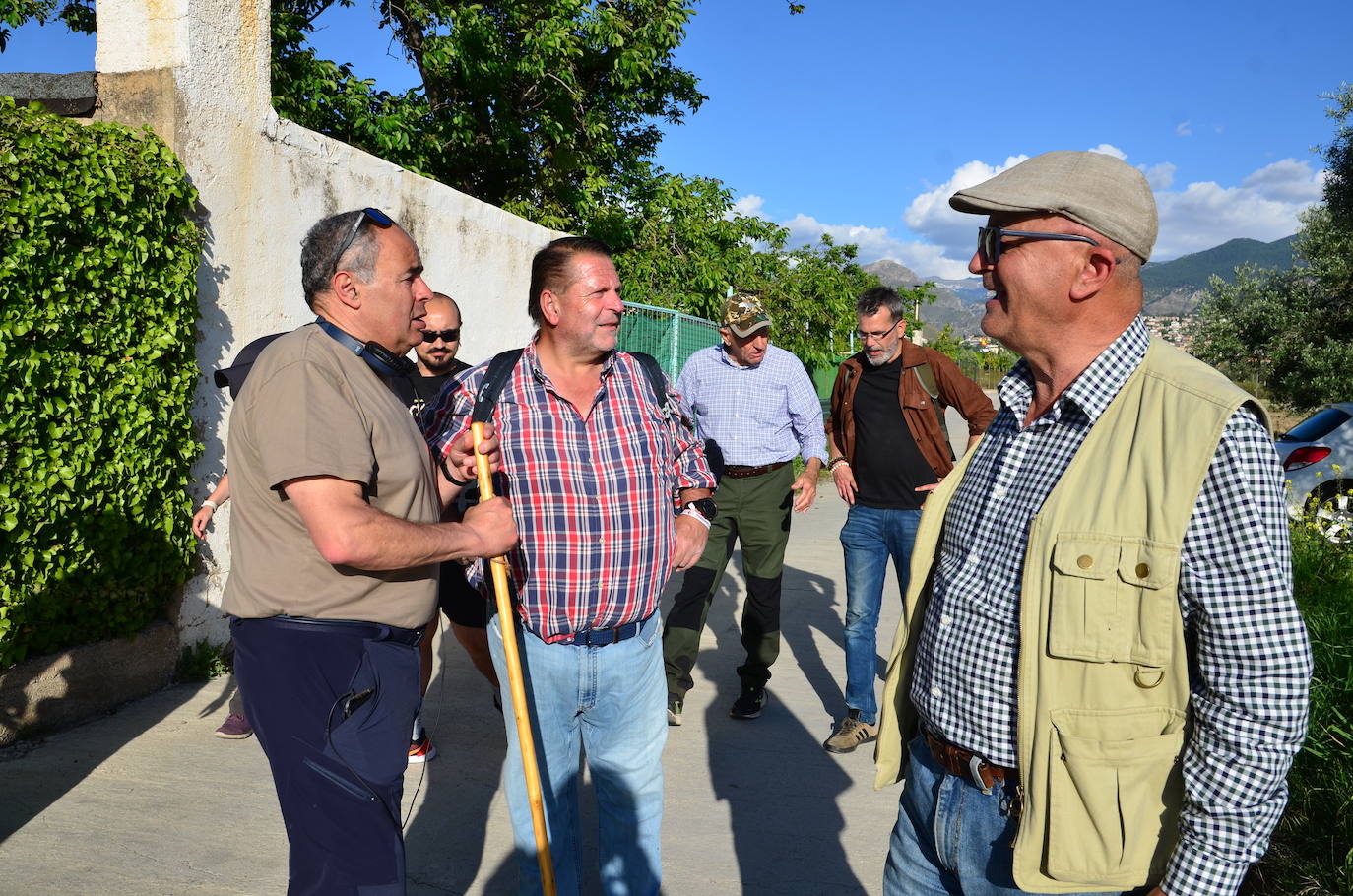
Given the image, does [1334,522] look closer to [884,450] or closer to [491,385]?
[884,450]

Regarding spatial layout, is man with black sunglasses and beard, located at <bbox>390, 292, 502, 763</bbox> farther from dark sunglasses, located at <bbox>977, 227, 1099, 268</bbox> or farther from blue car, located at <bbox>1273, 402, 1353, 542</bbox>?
blue car, located at <bbox>1273, 402, 1353, 542</bbox>

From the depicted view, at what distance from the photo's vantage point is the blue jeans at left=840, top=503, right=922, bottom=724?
4727 mm

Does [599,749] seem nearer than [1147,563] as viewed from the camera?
No

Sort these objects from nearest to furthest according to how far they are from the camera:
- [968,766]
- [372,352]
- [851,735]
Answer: [968,766] < [372,352] < [851,735]

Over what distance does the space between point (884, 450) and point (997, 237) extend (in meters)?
3.03

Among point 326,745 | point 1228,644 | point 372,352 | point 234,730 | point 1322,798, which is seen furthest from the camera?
point 234,730

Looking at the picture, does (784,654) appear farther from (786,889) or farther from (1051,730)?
(1051,730)

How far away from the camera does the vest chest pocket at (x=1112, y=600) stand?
151cm

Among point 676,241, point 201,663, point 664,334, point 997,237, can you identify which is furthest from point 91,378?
point 676,241

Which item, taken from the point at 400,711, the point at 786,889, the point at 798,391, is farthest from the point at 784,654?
A: the point at 400,711

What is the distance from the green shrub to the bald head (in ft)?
12.7

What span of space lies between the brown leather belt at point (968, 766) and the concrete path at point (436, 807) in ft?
5.84

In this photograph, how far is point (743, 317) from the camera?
506cm

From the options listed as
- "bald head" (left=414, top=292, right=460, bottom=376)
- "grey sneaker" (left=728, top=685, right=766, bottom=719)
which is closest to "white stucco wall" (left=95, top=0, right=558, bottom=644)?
"bald head" (left=414, top=292, right=460, bottom=376)
